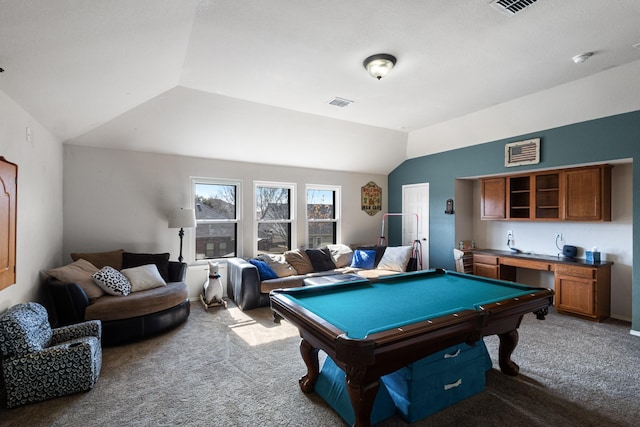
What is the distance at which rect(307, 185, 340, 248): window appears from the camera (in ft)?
21.0

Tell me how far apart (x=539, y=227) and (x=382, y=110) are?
3.20 meters

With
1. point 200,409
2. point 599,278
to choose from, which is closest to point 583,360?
point 599,278

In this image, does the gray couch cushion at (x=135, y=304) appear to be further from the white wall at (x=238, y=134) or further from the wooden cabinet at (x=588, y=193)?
the wooden cabinet at (x=588, y=193)

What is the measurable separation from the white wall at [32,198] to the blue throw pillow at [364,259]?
441 centimetres

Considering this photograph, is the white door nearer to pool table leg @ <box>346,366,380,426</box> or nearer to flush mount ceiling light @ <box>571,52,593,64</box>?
flush mount ceiling light @ <box>571,52,593,64</box>

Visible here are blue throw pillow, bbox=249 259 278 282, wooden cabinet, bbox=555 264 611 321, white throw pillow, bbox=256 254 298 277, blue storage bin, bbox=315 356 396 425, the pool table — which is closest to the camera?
the pool table

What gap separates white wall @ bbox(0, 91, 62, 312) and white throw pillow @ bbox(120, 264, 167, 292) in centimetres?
82

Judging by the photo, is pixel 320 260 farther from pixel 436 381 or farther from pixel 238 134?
pixel 436 381

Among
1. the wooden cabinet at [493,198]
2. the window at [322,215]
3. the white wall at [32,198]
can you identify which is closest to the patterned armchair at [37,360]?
the white wall at [32,198]

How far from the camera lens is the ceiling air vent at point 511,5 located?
7.20 feet

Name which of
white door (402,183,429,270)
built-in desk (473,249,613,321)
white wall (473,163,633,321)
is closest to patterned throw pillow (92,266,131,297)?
white door (402,183,429,270)

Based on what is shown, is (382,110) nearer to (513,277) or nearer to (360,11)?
(360,11)

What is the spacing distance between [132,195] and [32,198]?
152 cm

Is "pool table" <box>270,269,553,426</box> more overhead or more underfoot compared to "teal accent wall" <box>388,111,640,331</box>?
more underfoot
